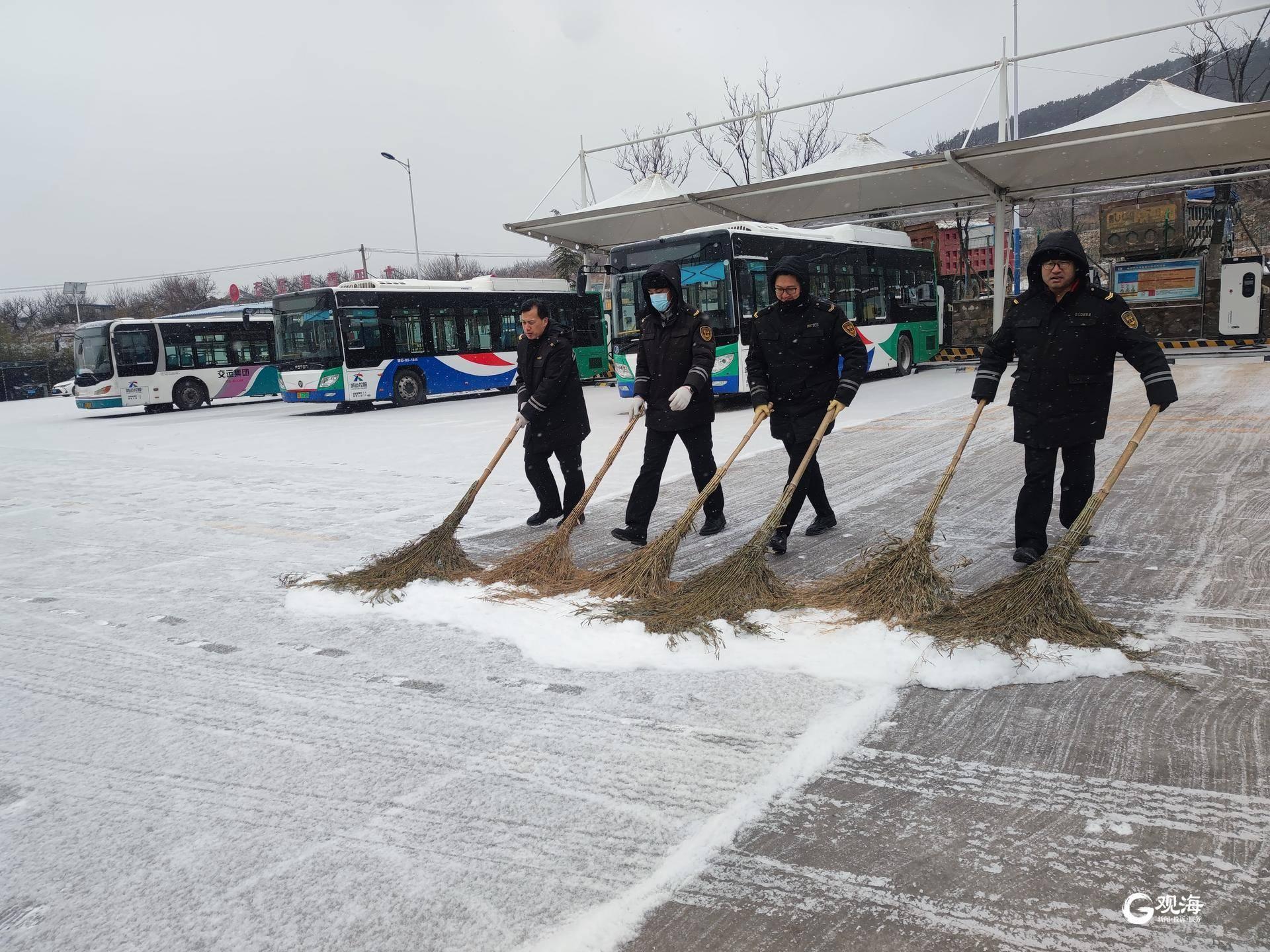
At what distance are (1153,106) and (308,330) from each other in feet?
53.9

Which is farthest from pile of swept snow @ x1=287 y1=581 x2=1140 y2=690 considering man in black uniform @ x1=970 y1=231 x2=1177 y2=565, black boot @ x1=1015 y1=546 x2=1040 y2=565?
man in black uniform @ x1=970 y1=231 x2=1177 y2=565

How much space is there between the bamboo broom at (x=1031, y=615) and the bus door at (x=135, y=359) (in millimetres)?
23690

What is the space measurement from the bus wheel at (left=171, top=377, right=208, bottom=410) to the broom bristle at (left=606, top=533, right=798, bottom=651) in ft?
75.1

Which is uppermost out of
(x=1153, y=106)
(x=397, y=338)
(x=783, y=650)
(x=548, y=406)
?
(x=1153, y=106)

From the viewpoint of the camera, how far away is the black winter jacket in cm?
623

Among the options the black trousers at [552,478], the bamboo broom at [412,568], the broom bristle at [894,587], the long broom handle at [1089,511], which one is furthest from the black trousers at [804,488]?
the bamboo broom at [412,568]

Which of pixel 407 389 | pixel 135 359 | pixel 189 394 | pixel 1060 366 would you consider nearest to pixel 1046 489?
pixel 1060 366

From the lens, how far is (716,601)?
421cm

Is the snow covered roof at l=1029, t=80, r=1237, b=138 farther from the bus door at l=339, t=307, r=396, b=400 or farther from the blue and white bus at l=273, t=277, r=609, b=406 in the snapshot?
the bus door at l=339, t=307, r=396, b=400

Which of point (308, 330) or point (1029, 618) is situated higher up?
point (308, 330)

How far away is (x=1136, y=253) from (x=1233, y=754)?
73.1ft

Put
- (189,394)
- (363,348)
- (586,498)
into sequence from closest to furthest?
(586,498)
(363,348)
(189,394)

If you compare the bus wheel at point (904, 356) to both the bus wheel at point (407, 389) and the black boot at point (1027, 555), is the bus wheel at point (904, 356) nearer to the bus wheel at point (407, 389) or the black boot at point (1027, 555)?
the bus wheel at point (407, 389)

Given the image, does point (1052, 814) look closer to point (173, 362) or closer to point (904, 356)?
point (904, 356)
